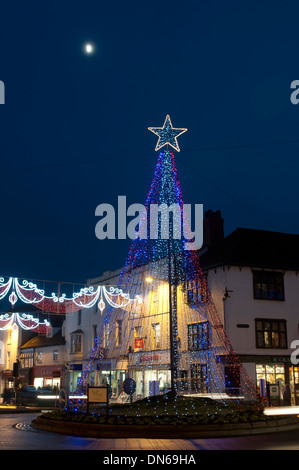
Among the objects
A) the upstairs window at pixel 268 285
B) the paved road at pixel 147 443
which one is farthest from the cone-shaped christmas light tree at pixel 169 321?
the paved road at pixel 147 443

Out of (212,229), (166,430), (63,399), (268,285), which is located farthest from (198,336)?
(166,430)

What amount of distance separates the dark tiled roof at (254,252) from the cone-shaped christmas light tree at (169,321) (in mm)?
2050

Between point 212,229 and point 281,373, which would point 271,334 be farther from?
point 212,229

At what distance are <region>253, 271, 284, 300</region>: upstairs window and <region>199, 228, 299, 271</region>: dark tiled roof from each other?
552mm

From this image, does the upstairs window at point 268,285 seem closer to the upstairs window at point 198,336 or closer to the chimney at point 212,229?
the upstairs window at point 198,336

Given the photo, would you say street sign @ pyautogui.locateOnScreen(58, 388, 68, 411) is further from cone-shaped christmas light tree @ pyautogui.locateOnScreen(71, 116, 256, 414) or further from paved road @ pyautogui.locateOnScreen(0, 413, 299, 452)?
paved road @ pyautogui.locateOnScreen(0, 413, 299, 452)

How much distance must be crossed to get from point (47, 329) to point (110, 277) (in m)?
14.8

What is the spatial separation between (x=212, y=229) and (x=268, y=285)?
5935mm

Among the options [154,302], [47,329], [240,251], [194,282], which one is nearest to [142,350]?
[154,302]

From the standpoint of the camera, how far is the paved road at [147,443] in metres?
13.5

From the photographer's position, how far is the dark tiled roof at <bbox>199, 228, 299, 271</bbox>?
33750 mm

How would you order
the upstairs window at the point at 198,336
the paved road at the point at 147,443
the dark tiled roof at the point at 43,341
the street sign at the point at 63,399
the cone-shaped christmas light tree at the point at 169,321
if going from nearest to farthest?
the paved road at the point at 147,443 → the street sign at the point at 63,399 → the cone-shaped christmas light tree at the point at 169,321 → the upstairs window at the point at 198,336 → the dark tiled roof at the point at 43,341

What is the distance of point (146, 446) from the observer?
13984 mm

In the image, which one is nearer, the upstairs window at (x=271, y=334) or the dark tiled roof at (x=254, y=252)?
the upstairs window at (x=271, y=334)
